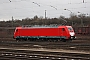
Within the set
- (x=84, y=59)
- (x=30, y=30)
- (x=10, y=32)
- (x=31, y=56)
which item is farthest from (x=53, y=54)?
(x=10, y=32)

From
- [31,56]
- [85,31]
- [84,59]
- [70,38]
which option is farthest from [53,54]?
[85,31]

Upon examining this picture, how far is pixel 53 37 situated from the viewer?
30.5 m

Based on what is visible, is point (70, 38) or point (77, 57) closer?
point (77, 57)

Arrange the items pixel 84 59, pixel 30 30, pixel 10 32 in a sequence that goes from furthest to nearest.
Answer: pixel 10 32 → pixel 30 30 → pixel 84 59

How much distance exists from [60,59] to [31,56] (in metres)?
1.92

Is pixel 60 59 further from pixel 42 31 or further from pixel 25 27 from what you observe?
pixel 25 27

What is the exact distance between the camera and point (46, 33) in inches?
1235

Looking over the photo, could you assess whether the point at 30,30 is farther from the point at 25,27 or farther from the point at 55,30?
the point at 55,30

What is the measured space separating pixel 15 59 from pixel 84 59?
13.3 feet

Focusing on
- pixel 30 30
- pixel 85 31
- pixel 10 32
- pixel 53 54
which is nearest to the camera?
pixel 53 54

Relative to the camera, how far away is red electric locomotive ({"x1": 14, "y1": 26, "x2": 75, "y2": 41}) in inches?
1182

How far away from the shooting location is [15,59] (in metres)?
12.3

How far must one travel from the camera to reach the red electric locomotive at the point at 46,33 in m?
30.0

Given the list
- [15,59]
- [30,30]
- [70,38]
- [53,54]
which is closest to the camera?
[15,59]
